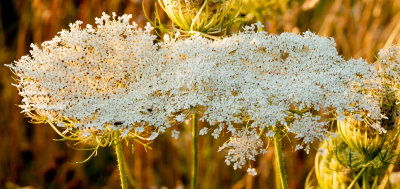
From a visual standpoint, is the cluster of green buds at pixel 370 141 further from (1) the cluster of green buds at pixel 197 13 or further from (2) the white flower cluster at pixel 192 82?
(1) the cluster of green buds at pixel 197 13

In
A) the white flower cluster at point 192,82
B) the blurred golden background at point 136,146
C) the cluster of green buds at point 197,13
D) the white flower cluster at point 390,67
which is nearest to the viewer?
the white flower cluster at point 192,82

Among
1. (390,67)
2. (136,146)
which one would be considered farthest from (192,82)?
(136,146)

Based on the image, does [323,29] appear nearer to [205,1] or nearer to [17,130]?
[205,1]

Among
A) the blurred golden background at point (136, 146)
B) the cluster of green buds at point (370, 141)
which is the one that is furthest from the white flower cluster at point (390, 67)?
the blurred golden background at point (136, 146)

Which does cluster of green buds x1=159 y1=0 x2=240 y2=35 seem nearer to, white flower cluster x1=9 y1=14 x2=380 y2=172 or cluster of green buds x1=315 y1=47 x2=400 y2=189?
white flower cluster x1=9 y1=14 x2=380 y2=172

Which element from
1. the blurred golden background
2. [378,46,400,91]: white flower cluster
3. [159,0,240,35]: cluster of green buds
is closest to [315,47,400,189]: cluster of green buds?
[378,46,400,91]: white flower cluster

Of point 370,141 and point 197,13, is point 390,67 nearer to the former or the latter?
point 370,141
